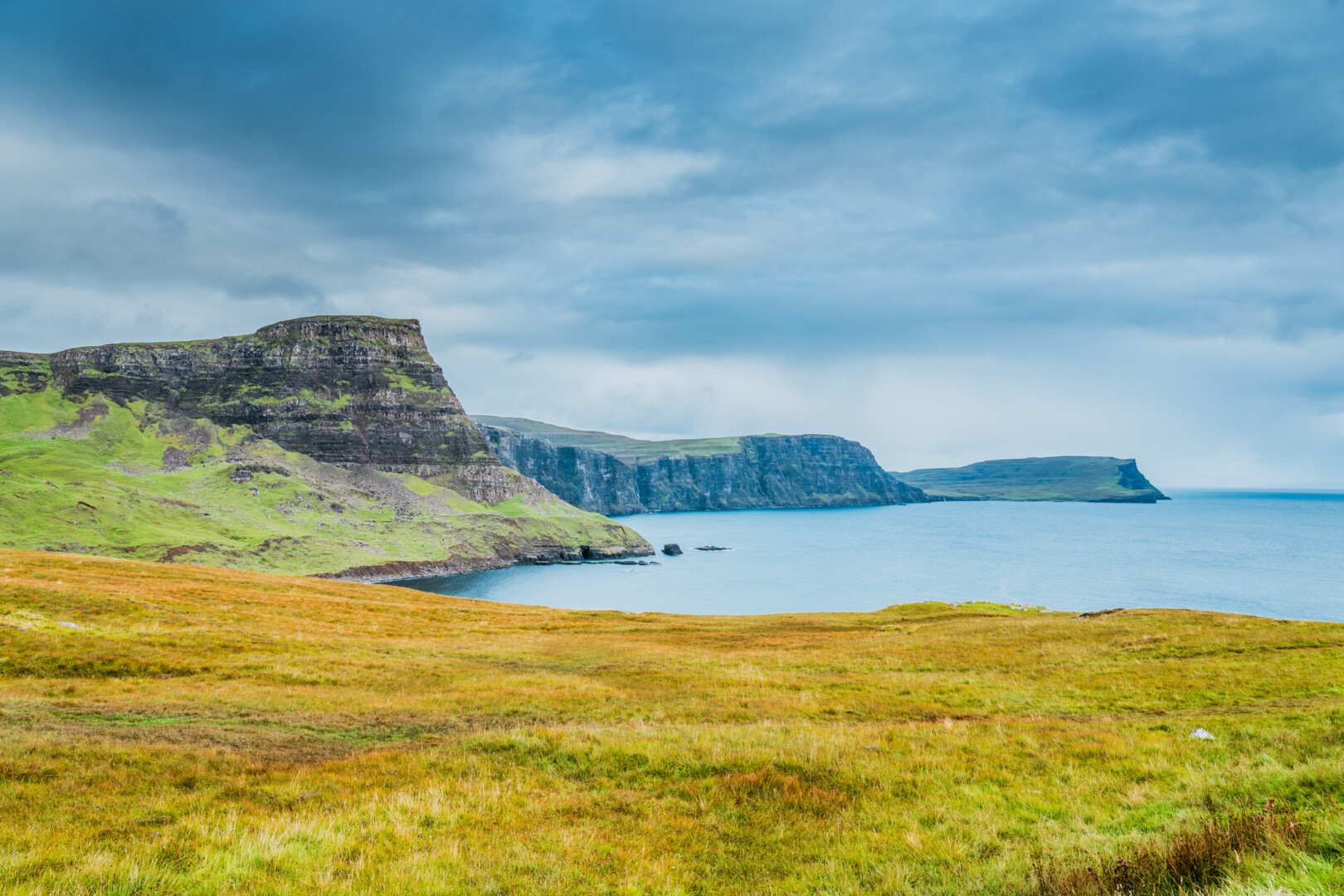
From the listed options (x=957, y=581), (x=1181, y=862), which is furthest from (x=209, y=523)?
(x=1181, y=862)

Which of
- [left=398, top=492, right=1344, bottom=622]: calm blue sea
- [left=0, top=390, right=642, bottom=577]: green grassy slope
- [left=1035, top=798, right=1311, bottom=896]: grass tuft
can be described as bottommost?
[left=398, top=492, right=1344, bottom=622]: calm blue sea

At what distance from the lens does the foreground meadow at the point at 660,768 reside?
26.6 ft

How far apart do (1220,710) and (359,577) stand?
Answer: 15859 centimetres

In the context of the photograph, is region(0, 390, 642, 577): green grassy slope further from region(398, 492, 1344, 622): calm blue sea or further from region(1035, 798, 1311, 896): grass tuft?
region(1035, 798, 1311, 896): grass tuft

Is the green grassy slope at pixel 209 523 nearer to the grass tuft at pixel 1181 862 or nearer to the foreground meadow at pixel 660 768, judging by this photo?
the foreground meadow at pixel 660 768

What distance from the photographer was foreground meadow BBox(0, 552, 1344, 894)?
26.6ft

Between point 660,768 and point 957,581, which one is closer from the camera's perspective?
point 660,768

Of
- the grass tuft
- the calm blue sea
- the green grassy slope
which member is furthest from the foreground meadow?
the green grassy slope

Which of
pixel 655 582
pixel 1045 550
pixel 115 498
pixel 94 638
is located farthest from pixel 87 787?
A: pixel 1045 550

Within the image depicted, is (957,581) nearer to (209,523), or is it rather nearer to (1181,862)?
(1181,862)

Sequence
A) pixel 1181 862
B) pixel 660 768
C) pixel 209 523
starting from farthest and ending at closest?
pixel 209 523 < pixel 660 768 < pixel 1181 862

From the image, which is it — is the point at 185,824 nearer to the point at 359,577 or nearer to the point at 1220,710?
the point at 1220,710

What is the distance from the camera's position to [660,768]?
1358cm

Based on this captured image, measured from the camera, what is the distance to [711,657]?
116 ft
